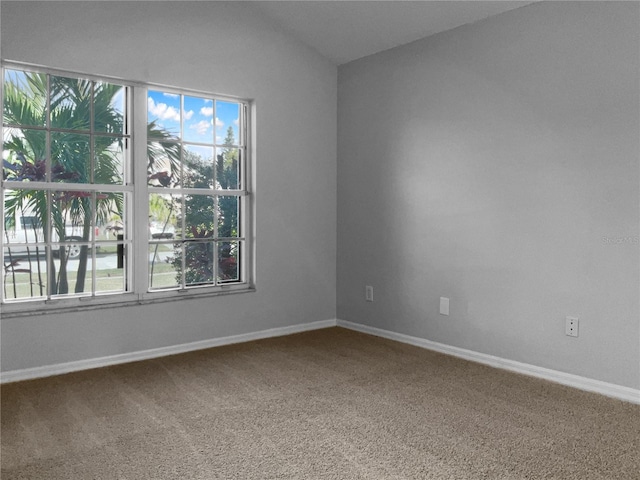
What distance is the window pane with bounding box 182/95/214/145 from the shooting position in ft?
13.7

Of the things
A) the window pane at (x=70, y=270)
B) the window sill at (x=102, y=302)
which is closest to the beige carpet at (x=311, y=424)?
the window sill at (x=102, y=302)

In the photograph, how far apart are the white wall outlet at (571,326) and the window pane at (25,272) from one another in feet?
11.2

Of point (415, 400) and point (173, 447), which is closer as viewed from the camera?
point (173, 447)

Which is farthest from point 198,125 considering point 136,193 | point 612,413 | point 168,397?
point 612,413

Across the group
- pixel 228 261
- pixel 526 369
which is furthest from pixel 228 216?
pixel 526 369

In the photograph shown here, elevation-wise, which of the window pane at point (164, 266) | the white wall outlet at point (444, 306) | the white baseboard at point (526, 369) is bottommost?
the white baseboard at point (526, 369)

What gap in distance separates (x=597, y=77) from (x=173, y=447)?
3.12 meters

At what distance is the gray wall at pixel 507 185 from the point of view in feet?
10.4

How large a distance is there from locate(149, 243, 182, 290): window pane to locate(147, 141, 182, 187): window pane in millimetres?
483

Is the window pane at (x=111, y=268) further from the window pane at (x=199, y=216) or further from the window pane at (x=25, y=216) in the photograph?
the window pane at (x=199, y=216)

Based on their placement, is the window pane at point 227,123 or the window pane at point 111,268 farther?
the window pane at point 227,123

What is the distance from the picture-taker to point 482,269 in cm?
388

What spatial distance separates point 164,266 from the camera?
4125 mm

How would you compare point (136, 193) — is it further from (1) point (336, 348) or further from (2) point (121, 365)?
(1) point (336, 348)
